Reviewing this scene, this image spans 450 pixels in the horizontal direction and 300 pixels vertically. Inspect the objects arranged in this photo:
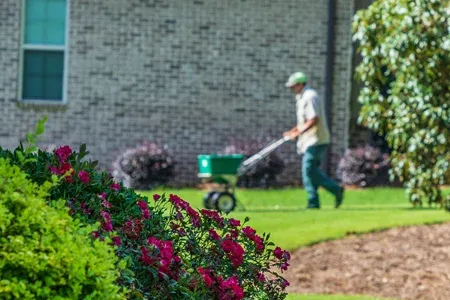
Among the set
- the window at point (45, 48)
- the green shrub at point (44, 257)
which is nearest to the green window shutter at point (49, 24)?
the window at point (45, 48)

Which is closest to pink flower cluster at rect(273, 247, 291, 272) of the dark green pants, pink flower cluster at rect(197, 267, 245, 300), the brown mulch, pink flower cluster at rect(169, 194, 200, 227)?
pink flower cluster at rect(169, 194, 200, 227)

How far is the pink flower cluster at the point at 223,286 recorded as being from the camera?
17.0 ft

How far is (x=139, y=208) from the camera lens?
5.48 meters

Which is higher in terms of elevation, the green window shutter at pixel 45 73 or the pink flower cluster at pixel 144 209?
the green window shutter at pixel 45 73

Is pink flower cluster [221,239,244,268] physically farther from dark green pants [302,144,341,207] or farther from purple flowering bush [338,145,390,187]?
purple flowering bush [338,145,390,187]

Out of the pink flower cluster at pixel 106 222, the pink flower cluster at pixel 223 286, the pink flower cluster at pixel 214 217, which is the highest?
the pink flower cluster at pixel 106 222

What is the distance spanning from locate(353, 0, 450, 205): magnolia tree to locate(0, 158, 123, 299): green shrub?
6592 millimetres

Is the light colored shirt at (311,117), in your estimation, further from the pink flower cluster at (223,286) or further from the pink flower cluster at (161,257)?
A: the pink flower cluster at (161,257)

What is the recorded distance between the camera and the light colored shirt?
54.8ft

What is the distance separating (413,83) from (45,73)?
452 inches

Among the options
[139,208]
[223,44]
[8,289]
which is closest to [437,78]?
[139,208]

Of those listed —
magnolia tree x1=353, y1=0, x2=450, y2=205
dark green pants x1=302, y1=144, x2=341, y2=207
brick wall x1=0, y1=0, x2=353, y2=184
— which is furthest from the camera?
brick wall x1=0, y1=0, x2=353, y2=184

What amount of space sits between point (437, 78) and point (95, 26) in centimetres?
1117

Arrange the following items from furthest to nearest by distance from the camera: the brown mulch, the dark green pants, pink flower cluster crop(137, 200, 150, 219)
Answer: the dark green pants → the brown mulch → pink flower cluster crop(137, 200, 150, 219)
